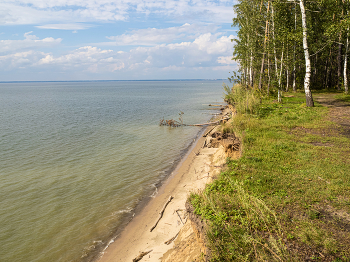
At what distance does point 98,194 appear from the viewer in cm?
1190

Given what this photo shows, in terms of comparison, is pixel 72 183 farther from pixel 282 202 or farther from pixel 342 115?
pixel 342 115

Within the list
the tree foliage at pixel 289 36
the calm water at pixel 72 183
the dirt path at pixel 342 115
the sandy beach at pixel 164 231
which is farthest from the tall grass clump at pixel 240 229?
the tree foliage at pixel 289 36

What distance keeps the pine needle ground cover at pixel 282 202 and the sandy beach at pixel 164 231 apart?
89 cm

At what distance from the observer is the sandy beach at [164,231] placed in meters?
6.59

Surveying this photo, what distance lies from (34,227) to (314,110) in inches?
754

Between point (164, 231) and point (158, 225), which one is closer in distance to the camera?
point (164, 231)

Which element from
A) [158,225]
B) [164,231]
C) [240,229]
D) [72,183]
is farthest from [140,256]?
[72,183]

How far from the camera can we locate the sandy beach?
6.59 meters

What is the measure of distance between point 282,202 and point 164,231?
4300mm

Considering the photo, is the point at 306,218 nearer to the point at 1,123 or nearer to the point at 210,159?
the point at 210,159

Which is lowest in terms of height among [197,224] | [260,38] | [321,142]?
[197,224]

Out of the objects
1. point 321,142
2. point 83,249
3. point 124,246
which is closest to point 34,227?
point 83,249

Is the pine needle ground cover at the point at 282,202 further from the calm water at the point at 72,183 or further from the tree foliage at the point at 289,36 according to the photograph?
the tree foliage at the point at 289,36

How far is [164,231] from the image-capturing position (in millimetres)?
8422
